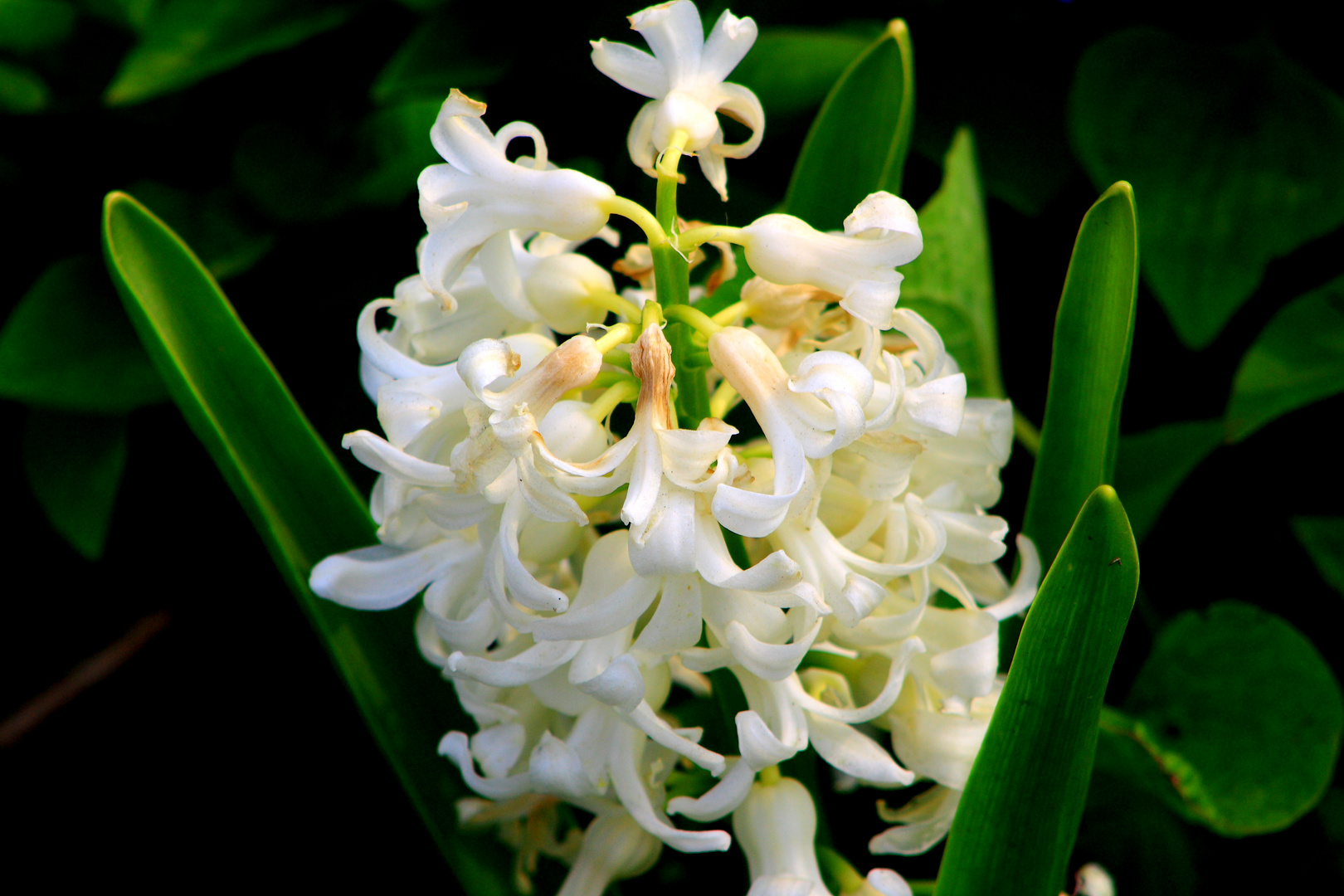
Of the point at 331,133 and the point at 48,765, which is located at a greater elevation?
the point at 331,133

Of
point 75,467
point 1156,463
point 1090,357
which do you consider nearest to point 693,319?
point 1090,357

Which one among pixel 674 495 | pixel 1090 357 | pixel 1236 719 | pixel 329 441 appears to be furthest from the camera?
pixel 329 441

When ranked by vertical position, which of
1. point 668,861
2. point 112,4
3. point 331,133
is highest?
point 112,4

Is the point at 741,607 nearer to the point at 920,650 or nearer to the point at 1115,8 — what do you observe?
the point at 920,650

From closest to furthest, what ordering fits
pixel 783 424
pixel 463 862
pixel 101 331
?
pixel 783 424, pixel 463 862, pixel 101 331

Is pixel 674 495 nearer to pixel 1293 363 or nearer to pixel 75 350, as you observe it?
pixel 1293 363

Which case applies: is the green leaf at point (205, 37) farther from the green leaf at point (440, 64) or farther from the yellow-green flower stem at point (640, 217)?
the yellow-green flower stem at point (640, 217)

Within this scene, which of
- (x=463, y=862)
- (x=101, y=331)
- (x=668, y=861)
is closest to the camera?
(x=463, y=862)

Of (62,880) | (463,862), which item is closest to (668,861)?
(463,862)
